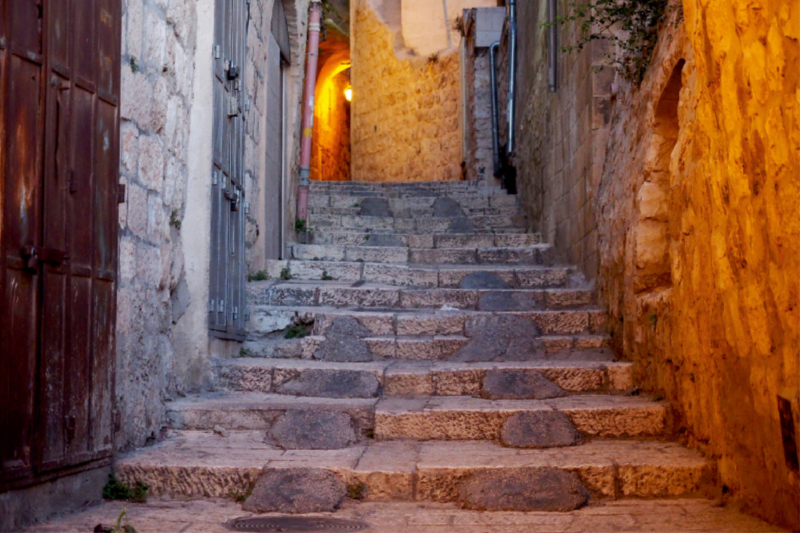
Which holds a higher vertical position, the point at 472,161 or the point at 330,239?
the point at 472,161

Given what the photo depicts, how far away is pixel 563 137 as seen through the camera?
7.49 metres

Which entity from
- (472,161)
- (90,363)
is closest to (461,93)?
(472,161)

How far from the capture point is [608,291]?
5.92 meters

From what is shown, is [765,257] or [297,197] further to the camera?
[297,197]

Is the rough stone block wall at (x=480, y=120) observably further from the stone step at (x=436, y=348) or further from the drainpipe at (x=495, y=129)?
A: the stone step at (x=436, y=348)

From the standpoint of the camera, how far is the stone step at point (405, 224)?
9.04m

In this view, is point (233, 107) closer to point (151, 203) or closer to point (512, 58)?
point (151, 203)

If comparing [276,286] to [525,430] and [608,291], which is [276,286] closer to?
[608,291]

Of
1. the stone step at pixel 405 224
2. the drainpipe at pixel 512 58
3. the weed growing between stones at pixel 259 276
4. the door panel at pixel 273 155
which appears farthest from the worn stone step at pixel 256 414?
the drainpipe at pixel 512 58

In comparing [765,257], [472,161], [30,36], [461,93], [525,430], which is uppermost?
[461,93]

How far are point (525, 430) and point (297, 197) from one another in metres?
4.85

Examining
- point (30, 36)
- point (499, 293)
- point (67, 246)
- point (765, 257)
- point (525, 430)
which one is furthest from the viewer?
point (499, 293)

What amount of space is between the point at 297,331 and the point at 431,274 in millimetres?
1531

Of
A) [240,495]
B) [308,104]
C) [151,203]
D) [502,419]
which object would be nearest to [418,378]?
[502,419]
